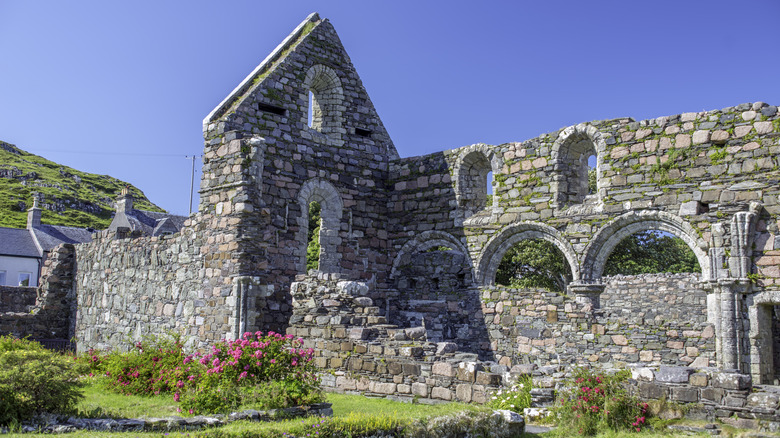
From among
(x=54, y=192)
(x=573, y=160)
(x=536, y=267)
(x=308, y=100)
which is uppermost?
(x=54, y=192)

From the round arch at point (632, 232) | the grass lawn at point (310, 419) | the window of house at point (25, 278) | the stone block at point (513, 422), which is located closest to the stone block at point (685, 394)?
the grass lawn at point (310, 419)

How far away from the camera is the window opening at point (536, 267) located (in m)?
31.2

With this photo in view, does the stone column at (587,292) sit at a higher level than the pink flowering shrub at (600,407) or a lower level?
higher

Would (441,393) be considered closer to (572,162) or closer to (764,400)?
(764,400)

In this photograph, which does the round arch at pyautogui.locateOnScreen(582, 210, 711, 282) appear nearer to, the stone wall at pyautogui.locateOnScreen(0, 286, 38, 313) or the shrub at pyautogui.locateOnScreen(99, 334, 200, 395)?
the shrub at pyautogui.locateOnScreen(99, 334, 200, 395)

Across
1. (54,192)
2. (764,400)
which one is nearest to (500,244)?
(764,400)

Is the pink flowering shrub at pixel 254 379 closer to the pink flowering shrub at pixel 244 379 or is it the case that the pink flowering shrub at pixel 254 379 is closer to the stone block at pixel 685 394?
the pink flowering shrub at pixel 244 379

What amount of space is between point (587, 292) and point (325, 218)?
623 centimetres

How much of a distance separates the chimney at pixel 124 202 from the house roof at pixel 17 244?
679 cm

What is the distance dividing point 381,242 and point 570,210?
4897 mm

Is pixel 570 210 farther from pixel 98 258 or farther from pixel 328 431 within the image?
pixel 98 258

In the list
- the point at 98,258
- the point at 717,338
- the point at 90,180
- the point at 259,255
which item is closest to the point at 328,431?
the point at 259,255

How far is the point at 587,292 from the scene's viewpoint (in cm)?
1406

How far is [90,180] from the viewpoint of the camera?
109 meters
